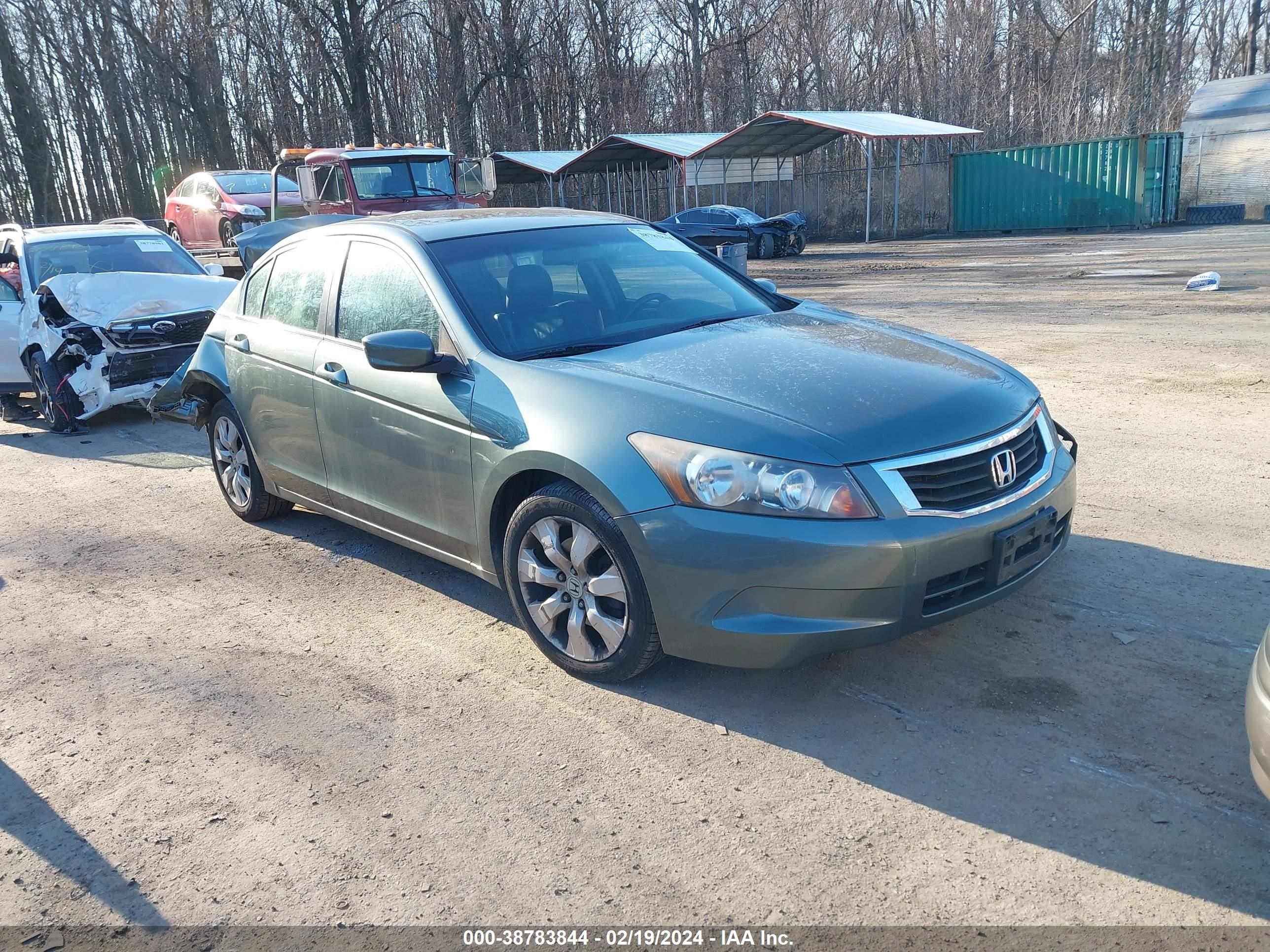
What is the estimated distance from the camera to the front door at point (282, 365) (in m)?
4.96

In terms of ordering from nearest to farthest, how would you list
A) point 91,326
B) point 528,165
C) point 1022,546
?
point 1022,546
point 91,326
point 528,165

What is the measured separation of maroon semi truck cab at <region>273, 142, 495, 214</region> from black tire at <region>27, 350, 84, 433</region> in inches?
295

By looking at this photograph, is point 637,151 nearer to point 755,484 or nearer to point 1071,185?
point 1071,185

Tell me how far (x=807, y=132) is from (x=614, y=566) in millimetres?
28643

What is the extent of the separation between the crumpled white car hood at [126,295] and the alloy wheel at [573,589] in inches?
232

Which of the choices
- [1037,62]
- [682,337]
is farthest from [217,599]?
[1037,62]

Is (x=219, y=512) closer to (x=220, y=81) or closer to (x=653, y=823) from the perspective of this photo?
(x=653, y=823)

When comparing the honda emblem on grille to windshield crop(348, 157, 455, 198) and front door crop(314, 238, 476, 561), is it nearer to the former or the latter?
front door crop(314, 238, 476, 561)

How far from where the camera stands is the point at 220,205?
20.6 meters

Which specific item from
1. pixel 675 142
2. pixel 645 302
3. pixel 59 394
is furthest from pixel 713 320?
pixel 675 142

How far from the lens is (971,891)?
8.75ft

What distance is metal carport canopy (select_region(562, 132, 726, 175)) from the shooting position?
97.8 ft

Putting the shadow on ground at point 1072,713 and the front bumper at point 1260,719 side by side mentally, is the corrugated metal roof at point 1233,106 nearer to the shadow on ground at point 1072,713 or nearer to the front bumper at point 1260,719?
the shadow on ground at point 1072,713

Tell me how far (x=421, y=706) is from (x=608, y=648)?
28.4 inches
